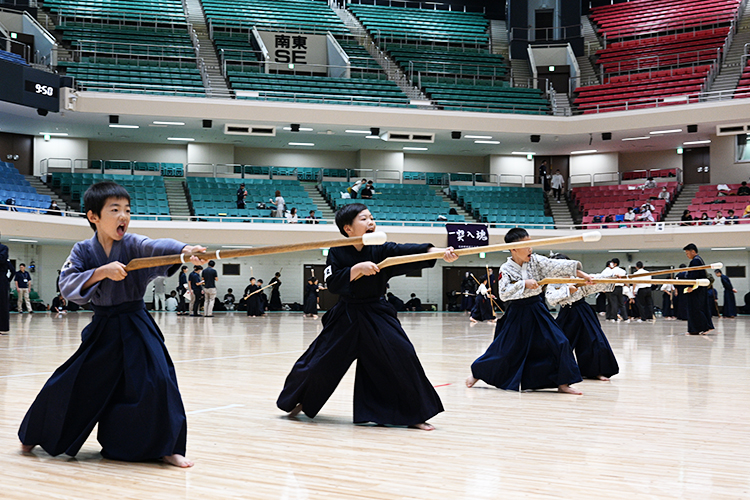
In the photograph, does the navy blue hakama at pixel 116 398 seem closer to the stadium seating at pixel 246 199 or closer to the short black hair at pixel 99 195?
the short black hair at pixel 99 195

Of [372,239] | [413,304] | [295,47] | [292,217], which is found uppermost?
[295,47]

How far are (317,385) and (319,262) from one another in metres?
23.2

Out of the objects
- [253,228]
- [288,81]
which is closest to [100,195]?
[253,228]

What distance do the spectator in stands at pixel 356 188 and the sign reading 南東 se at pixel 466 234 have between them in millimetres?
4148

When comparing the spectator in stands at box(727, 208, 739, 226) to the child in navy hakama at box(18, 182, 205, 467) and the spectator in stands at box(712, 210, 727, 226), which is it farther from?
the child in navy hakama at box(18, 182, 205, 467)

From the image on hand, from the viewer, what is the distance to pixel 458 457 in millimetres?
4047

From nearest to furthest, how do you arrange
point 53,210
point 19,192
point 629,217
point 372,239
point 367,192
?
point 372,239, point 53,210, point 19,192, point 629,217, point 367,192

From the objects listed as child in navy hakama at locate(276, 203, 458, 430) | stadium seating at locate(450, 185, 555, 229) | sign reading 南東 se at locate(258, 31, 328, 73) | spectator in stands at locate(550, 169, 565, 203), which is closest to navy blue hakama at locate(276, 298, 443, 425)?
child in navy hakama at locate(276, 203, 458, 430)

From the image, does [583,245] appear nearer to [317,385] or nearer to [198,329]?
[198,329]

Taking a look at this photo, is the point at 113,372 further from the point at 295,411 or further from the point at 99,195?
the point at 295,411

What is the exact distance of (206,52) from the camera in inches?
1186

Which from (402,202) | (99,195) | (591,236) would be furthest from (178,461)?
(402,202)

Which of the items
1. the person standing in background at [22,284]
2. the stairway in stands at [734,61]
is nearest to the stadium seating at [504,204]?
the stairway in stands at [734,61]

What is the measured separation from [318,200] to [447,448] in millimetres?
24539
